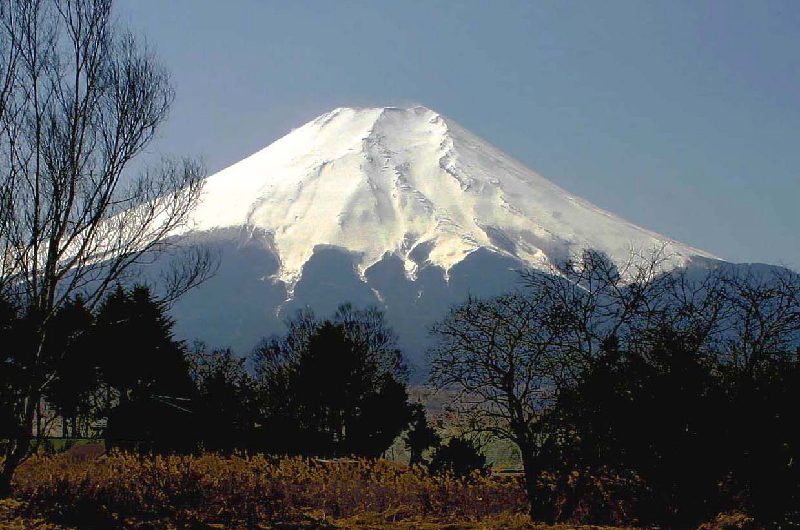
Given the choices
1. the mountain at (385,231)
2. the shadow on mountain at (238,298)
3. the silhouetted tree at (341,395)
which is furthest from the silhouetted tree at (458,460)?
the shadow on mountain at (238,298)

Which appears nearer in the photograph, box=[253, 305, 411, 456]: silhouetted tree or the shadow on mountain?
box=[253, 305, 411, 456]: silhouetted tree

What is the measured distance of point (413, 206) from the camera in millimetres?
185250

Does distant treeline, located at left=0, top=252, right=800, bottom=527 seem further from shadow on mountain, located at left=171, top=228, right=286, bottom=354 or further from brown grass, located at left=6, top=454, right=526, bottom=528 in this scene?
shadow on mountain, located at left=171, top=228, right=286, bottom=354

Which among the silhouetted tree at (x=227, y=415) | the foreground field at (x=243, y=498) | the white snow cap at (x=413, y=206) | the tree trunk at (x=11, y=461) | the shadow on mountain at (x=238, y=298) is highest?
the white snow cap at (x=413, y=206)

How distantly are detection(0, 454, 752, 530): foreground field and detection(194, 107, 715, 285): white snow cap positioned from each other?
518 feet

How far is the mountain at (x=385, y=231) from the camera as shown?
17550cm

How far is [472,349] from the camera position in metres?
11.5

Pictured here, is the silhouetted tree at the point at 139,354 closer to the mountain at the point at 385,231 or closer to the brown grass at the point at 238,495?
the brown grass at the point at 238,495

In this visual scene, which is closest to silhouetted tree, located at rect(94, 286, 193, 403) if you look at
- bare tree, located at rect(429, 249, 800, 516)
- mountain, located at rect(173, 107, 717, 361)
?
bare tree, located at rect(429, 249, 800, 516)

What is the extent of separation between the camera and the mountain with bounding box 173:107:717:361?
576 ft

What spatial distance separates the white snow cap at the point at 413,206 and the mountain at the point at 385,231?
214mm

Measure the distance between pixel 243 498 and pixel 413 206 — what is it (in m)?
174

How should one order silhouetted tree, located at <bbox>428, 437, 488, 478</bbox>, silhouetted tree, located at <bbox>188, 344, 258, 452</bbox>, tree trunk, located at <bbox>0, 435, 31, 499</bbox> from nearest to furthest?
tree trunk, located at <bbox>0, 435, 31, 499</bbox> → silhouetted tree, located at <bbox>428, 437, 488, 478</bbox> → silhouetted tree, located at <bbox>188, 344, 258, 452</bbox>

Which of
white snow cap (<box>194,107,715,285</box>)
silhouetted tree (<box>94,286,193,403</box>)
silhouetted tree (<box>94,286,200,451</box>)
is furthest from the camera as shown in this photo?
white snow cap (<box>194,107,715,285</box>)
